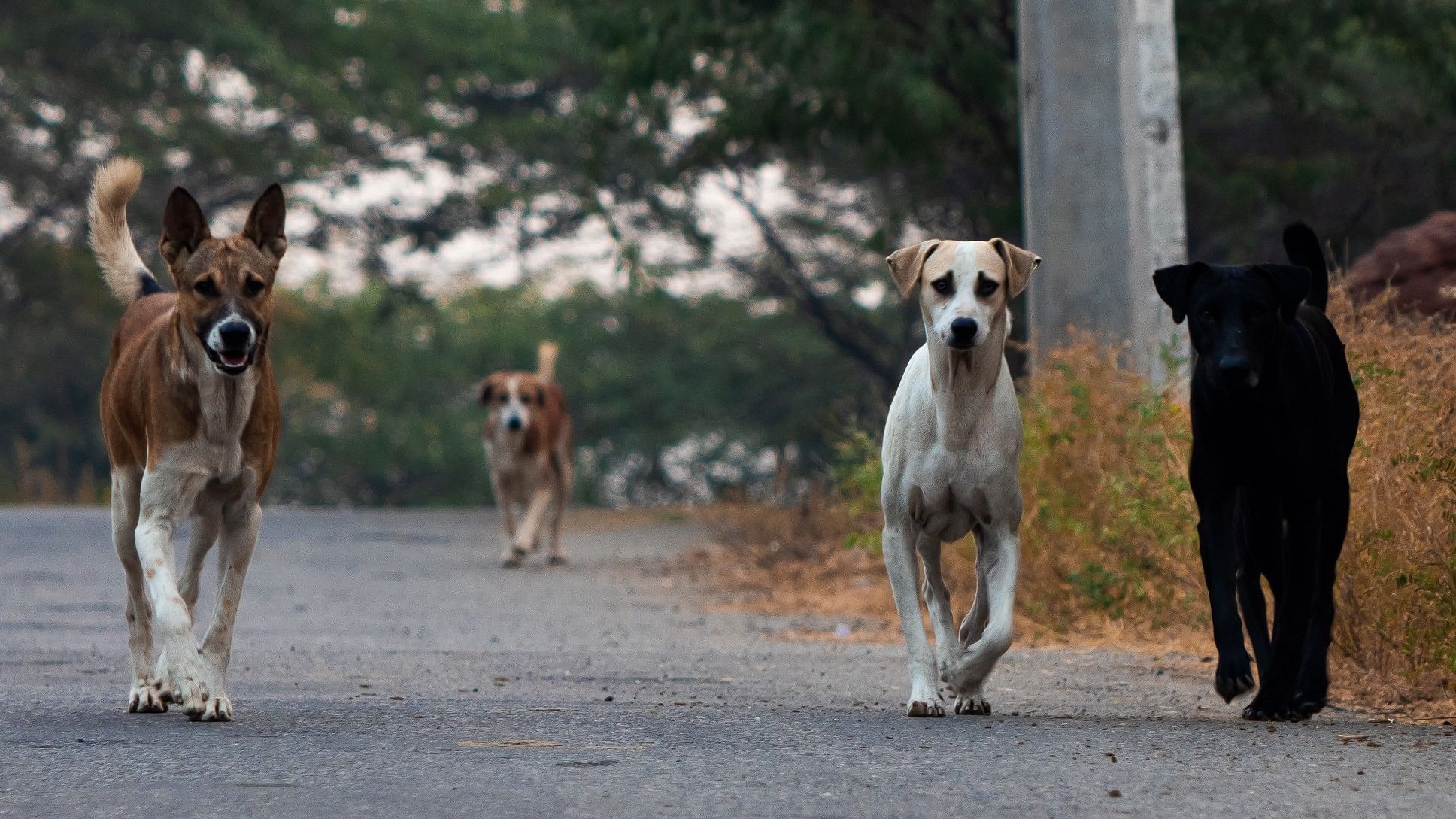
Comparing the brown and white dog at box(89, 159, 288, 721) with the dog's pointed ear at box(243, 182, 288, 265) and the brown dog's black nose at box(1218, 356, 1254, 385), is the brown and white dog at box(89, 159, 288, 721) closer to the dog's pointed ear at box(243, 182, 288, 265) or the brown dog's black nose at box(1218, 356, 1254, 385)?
the dog's pointed ear at box(243, 182, 288, 265)

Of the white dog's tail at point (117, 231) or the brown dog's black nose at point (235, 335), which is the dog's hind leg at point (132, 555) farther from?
the white dog's tail at point (117, 231)

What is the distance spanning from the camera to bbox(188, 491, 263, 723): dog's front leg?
21.0 feet

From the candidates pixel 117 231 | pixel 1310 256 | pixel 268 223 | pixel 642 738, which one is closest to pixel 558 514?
pixel 117 231

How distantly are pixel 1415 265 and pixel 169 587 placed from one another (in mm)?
8198

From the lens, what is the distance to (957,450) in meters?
6.61

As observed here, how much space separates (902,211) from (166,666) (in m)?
17.5

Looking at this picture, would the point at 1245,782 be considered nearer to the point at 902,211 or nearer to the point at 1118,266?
the point at 1118,266

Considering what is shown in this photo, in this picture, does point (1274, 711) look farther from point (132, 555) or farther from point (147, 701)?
point (132, 555)

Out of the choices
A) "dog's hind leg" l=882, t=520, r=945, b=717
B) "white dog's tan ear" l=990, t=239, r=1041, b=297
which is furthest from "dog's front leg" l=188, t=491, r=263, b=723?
"white dog's tan ear" l=990, t=239, r=1041, b=297

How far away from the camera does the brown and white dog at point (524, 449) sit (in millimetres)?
17750

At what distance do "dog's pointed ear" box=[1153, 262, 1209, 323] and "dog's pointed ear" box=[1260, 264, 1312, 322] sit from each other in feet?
0.69

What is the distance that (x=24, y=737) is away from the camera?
5.67 metres

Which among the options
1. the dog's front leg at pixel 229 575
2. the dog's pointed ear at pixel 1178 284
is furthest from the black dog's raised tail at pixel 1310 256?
the dog's front leg at pixel 229 575

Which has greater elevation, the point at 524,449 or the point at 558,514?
the point at 524,449
